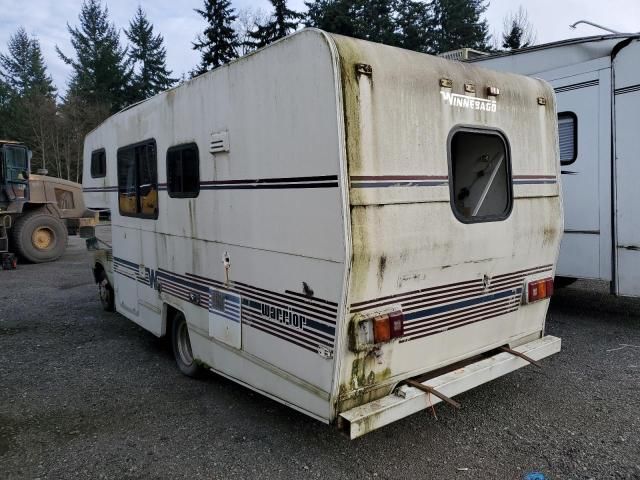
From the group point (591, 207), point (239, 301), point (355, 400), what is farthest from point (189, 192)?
point (591, 207)

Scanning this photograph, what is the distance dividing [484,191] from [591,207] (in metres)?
2.50

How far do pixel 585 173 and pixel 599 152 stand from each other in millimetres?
272

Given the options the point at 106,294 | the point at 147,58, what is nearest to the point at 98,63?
the point at 147,58

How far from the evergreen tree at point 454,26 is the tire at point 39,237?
2331cm

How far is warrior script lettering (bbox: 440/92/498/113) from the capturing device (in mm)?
3467

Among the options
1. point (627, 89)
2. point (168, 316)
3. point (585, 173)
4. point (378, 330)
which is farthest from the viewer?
point (585, 173)

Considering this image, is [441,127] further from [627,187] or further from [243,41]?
[243,41]

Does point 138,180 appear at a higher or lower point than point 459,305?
higher

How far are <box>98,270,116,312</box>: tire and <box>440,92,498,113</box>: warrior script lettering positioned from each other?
569cm

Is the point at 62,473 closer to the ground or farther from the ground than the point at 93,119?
closer to the ground

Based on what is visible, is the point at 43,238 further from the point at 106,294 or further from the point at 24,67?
the point at 24,67

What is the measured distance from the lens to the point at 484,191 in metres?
4.19

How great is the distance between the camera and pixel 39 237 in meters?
13.3

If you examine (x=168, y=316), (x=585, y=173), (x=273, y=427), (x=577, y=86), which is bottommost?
(x=273, y=427)
